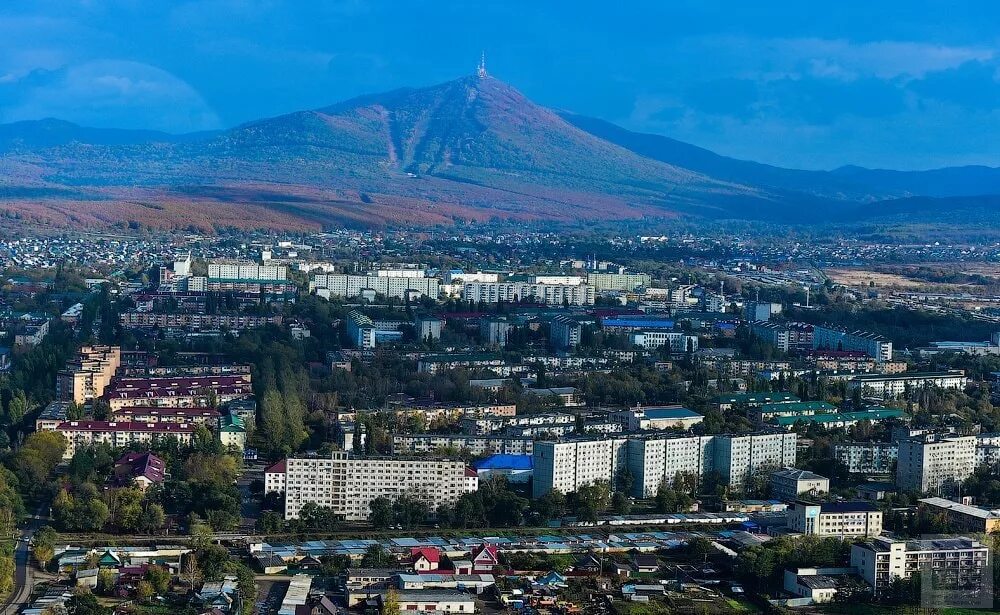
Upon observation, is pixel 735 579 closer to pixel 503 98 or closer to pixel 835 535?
pixel 835 535

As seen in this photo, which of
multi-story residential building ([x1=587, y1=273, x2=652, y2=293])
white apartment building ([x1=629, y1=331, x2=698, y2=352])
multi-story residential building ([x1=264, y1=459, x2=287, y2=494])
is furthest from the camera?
multi-story residential building ([x1=587, y1=273, x2=652, y2=293])

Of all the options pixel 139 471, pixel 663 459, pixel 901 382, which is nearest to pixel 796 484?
pixel 663 459

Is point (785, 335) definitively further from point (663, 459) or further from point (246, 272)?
point (246, 272)

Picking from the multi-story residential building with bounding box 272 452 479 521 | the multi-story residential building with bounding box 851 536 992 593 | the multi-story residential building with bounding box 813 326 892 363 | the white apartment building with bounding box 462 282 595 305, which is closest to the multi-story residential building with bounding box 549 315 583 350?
the multi-story residential building with bounding box 813 326 892 363

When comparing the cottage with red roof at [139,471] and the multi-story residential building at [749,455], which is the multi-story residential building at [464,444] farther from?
the cottage with red roof at [139,471]

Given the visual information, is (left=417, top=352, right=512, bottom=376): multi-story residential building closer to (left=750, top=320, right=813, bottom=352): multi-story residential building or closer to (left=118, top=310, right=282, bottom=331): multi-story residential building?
(left=118, top=310, right=282, bottom=331): multi-story residential building

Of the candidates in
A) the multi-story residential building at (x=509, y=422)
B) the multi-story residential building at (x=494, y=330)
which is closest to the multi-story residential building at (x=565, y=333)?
the multi-story residential building at (x=494, y=330)
